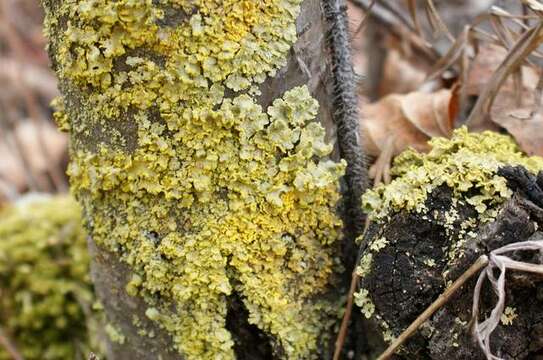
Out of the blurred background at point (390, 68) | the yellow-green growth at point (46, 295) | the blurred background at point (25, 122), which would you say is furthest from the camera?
the blurred background at point (25, 122)

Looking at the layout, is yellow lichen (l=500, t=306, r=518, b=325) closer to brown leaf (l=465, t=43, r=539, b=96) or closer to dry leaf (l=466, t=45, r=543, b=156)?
dry leaf (l=466, t=45, r=543, b=156)

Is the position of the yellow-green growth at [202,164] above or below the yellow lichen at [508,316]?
above

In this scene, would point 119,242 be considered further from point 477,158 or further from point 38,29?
Result: point 38,29

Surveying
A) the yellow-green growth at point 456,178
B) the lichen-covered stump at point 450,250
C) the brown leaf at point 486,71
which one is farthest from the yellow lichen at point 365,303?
the brown leaf at point 486,71

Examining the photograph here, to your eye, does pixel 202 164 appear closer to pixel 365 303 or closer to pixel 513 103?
pixel 365 303

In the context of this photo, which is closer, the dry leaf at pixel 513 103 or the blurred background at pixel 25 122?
the dry leaf at pixel 513 103

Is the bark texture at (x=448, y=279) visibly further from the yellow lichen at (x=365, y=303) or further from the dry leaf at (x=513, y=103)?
the dry leaf at (x=513, y=103)

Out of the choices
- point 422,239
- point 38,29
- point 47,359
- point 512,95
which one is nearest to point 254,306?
point 422,239

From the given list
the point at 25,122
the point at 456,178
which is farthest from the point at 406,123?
the point at 25,122
